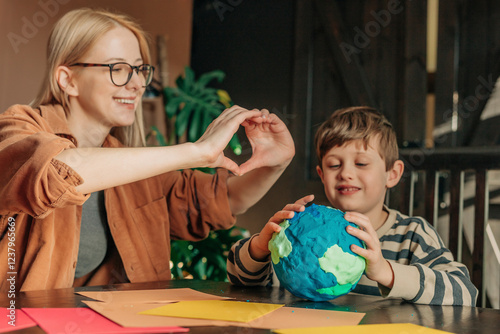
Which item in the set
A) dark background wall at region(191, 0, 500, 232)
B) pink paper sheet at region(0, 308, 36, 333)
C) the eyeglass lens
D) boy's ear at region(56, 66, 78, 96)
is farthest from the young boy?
dark background wall at region(191, 0, 500, 232)

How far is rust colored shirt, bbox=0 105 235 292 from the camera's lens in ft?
3.64

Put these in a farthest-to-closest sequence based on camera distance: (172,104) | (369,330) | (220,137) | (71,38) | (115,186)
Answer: (172,104)
(71,38)
(115,186)
(220,137)
(369,330)

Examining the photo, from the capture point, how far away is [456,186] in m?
1.70

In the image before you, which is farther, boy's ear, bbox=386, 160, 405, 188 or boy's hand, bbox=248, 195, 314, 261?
boy's ear, bbox=386, 160, 405, 188

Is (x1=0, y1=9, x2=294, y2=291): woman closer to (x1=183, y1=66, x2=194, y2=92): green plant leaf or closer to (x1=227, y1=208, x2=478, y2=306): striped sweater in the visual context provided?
(x1=227, y1=208, x2=478, y2=306): striped sweater

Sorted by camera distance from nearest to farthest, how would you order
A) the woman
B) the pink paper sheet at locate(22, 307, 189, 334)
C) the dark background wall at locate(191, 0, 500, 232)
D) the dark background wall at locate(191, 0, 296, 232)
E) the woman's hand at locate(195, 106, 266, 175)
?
the pink paper sheet at locate(22, 307, 189, 334) < the woman's hand at locate(195, 106, 266, 175) < the woman < the dark background wall at locate(191, 0, 500, 232) < the dark background wall at locate(191, 0, 296, 232)

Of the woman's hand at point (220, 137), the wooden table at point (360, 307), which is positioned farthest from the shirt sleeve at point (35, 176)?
the woman's hand at point (220, 137)

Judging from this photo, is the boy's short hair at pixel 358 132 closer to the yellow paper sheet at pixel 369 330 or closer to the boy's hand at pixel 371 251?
the boy's hand at pixel 371 251

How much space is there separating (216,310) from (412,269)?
0.50 metres

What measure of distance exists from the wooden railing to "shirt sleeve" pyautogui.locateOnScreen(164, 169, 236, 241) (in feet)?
2.17

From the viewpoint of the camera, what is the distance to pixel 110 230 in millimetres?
1641

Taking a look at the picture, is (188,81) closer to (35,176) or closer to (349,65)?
(349,65)

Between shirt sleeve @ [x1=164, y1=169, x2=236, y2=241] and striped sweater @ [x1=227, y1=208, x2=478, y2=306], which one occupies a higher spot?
shirt sleeve @ [x1=164, y1=169, x2=236, y2=241]

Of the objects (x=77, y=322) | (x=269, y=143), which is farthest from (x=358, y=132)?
(x=77, y=322)
